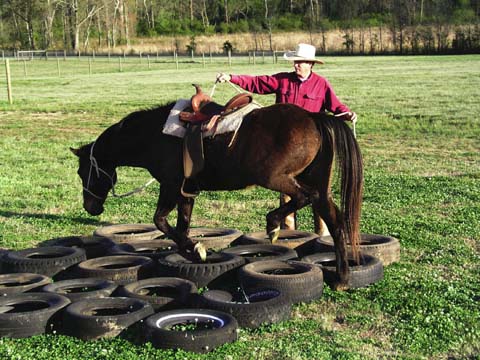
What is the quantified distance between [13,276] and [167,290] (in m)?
1.65

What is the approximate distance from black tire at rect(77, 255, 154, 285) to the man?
252 cm

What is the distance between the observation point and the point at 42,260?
7.93 m

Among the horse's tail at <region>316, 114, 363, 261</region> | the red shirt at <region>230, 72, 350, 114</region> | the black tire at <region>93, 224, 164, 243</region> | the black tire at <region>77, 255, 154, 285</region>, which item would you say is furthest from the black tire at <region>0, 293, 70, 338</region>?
the red shirt at <region>230, 72, 350, 114</region>

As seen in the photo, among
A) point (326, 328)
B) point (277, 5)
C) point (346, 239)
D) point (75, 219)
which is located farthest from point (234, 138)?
point (277, 5)

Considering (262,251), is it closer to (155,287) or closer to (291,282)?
(291,282)

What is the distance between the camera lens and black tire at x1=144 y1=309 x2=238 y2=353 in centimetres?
576

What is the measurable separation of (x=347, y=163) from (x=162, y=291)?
7.63ft

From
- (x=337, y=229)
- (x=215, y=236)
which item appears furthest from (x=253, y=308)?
(x=215, y=236)

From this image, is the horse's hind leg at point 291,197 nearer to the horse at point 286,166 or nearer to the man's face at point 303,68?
the horse at point 286,166

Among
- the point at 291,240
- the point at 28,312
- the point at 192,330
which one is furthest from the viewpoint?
the point at 291,240

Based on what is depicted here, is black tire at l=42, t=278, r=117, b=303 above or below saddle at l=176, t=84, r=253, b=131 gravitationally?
below

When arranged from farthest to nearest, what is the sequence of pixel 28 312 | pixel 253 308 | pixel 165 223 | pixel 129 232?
pixel 129 232
pixel 165 223
pixel 253 308
pixel 28 312

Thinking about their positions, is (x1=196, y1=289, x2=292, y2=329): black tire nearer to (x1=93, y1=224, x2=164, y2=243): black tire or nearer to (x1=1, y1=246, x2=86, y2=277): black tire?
(x1=1, y1=246, x2=86, y2=277): black tire

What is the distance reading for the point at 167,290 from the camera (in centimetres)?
728
